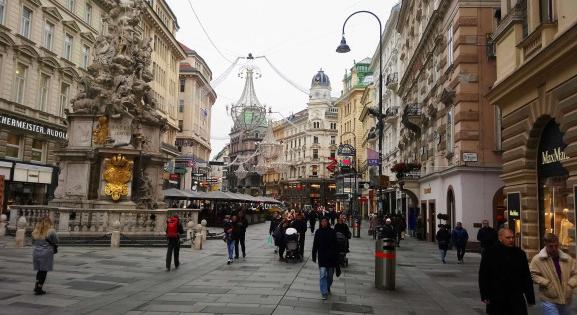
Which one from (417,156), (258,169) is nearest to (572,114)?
(417,156)

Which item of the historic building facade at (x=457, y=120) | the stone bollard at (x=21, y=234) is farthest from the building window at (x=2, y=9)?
the historic building facade at (x=457, y=120)

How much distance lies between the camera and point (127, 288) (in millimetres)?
11227

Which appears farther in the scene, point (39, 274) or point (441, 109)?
point (441, 109)

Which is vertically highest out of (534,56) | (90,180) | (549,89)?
(534,56)

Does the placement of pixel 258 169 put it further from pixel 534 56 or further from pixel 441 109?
pixel 534 56

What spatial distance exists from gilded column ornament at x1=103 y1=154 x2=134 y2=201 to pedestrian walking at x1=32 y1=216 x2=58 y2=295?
1254 cm

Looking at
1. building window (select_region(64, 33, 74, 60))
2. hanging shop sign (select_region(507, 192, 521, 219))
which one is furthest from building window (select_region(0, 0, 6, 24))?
hanging shop sign (select_region(507, 192, 521, 219))

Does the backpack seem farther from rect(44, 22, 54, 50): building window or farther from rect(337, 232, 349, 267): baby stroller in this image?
rect(44, 22, 54, 50): building window

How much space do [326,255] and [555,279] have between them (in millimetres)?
5011

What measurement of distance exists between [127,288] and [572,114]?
10.8 meters

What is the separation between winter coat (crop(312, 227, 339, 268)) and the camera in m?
10.8

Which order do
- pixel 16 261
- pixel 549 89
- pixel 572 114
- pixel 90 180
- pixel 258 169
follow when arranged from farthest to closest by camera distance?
pixel 258 169 < pixel 90 180 < pixel 16 261 < pixel 549 89 < pixel 572 114

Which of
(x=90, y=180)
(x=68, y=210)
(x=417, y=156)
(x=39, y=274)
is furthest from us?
(x=417, y=156)

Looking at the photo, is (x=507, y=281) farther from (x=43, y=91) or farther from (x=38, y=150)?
(x=43, y=91)
